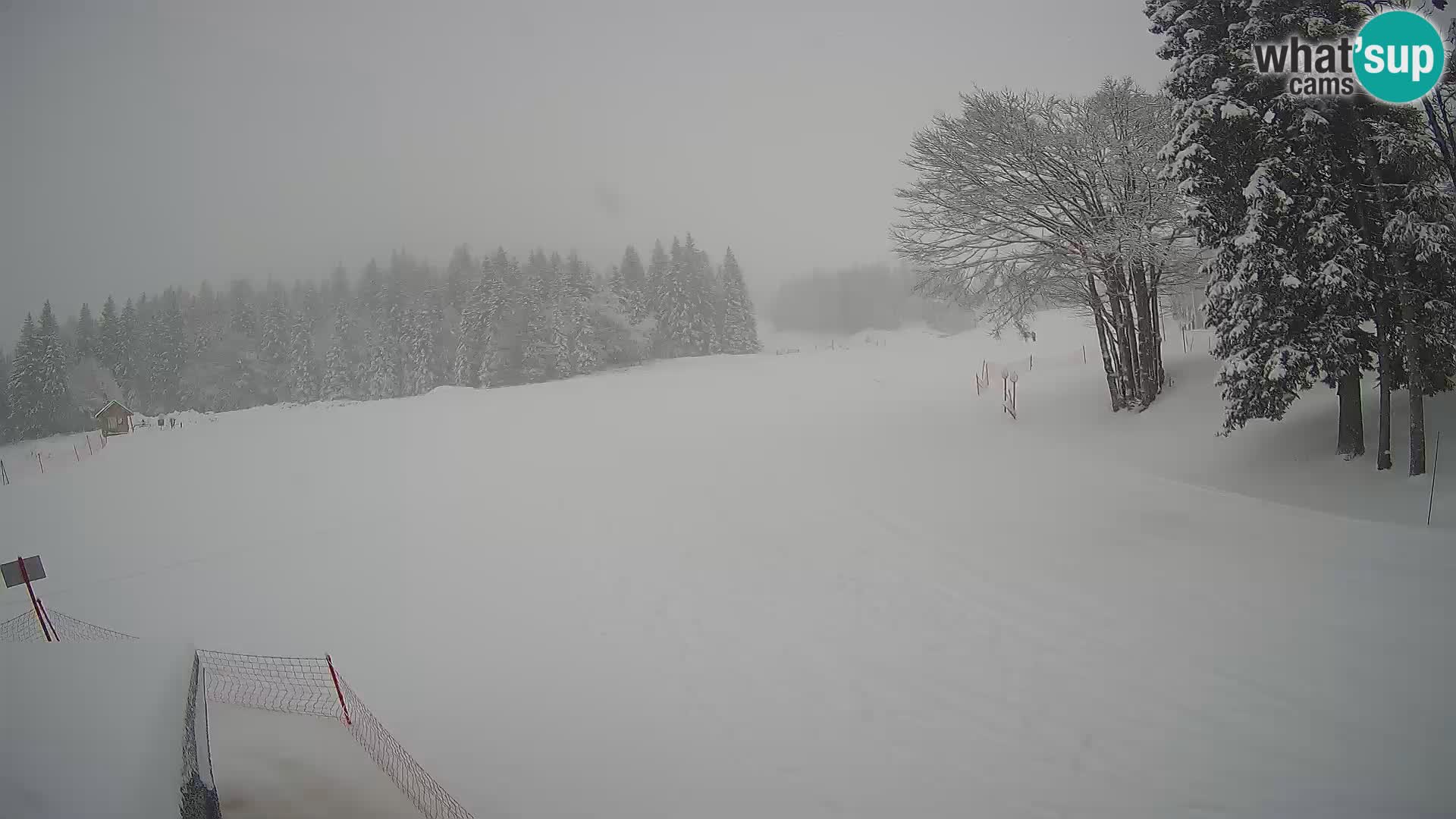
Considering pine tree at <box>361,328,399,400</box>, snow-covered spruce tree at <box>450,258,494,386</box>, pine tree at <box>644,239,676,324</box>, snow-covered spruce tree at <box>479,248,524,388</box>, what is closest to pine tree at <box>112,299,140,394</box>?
pine tree at <box>361,328,399,400</box>

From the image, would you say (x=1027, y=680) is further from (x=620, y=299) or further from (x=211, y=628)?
(x=620, y=299)

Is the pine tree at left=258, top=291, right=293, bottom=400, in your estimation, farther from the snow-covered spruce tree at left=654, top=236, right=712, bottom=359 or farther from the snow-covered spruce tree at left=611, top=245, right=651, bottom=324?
the snow-covered spruce tree at left=654, top=236, right=712, bottom=359

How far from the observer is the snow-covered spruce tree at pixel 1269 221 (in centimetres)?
803

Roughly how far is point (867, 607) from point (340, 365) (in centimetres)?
4135

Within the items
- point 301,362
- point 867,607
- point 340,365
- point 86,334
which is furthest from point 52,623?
point 301,362

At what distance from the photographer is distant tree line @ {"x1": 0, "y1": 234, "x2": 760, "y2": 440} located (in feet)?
109

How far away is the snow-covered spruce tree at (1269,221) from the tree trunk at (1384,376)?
16cm

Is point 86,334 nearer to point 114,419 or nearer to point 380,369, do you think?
point 114,419

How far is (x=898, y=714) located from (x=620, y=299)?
3685cm

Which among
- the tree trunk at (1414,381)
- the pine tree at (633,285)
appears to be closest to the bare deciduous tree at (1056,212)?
the tree trunk at (1414,381)

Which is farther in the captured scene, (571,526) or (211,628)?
(571,526)

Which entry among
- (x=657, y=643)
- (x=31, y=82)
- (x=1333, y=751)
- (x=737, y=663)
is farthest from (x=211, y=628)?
(x=31, y=82)

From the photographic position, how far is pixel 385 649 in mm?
7215

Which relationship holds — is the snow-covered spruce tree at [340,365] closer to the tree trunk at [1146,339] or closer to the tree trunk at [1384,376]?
the tree trunk at [1146,339]
